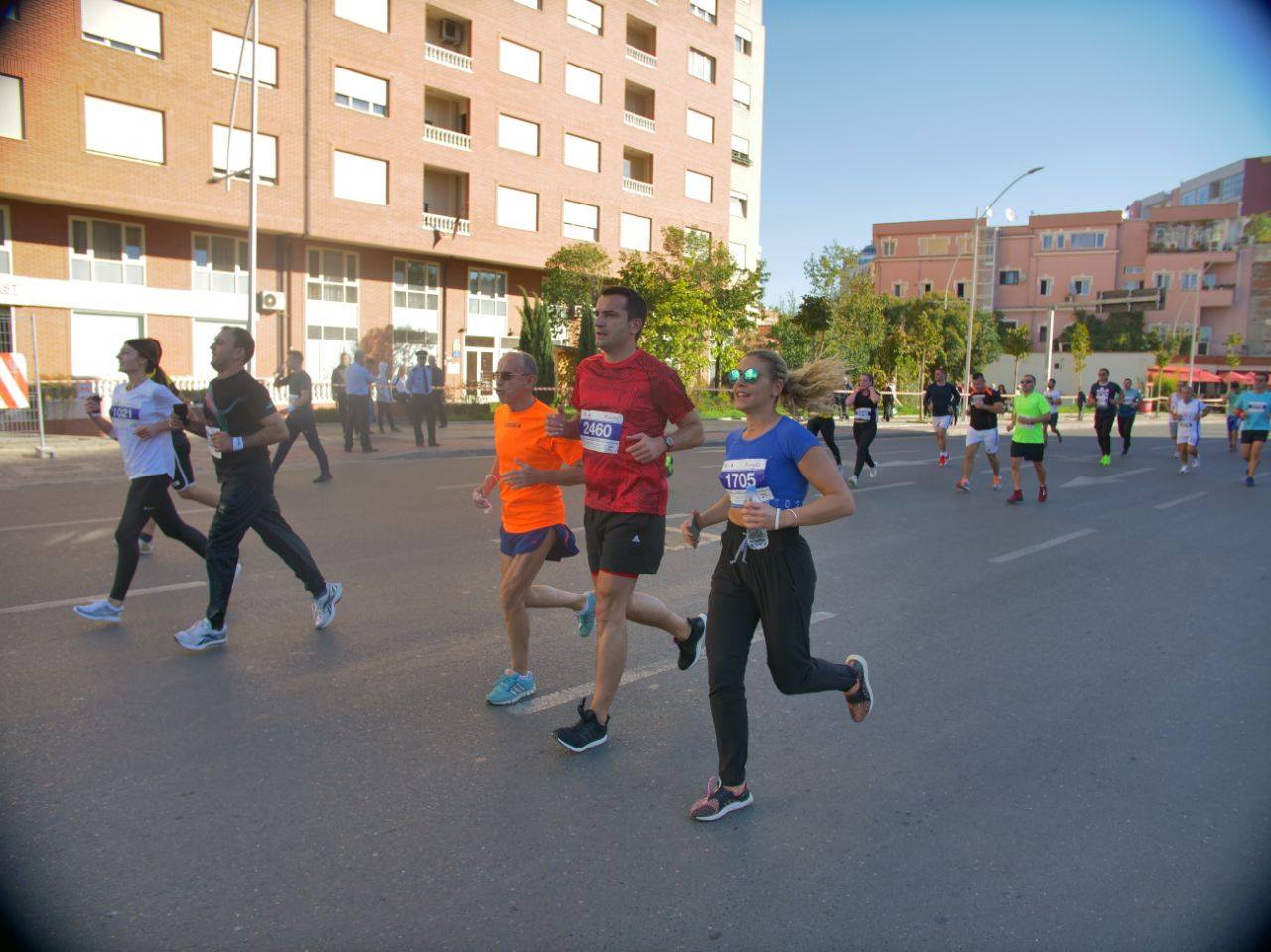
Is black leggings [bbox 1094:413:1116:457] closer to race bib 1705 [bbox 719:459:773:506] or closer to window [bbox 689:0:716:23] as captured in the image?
race bib 1705 [bbox 719:459:773:506]

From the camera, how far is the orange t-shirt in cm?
439

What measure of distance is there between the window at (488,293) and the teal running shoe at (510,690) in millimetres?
31319

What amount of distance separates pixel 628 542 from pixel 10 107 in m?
26.4

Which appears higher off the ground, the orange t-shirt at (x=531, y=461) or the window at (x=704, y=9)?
the window at (x=704, y=9)

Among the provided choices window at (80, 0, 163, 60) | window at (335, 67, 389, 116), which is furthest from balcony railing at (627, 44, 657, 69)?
window at (80, 0, 163, 60)

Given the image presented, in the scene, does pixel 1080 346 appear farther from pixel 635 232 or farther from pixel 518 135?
pixel 518 135

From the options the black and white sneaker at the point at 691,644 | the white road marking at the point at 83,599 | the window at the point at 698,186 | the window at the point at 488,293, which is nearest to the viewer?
the black and white sneaker at the point at 691,644

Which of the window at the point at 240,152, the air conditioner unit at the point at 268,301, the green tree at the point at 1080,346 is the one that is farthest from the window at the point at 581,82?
the green tree at the point at 1080,346

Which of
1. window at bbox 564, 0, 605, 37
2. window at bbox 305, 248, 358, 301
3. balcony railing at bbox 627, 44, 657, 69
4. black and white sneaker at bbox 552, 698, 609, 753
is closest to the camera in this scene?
black and white sneaker at bbox 552, 698, 609, 753

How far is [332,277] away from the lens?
101ft

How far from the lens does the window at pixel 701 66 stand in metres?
40.5

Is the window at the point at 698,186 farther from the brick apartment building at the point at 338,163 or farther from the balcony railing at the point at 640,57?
the balcony railing at the point at 640,57

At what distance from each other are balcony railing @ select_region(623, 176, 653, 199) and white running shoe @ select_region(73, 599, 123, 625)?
33921 millimetres

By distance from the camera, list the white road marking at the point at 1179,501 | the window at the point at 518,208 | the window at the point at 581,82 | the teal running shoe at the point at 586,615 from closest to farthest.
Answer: the teal running shoe at the point at 586,615 → the white road marking at the point at 1179,501 → the window at the point at 518,208 → the window at the point at 581,82
